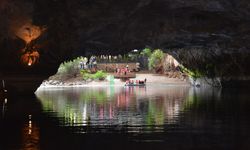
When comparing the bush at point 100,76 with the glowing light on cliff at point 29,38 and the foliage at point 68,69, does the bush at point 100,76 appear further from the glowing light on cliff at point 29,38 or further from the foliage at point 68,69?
the glowing light on cliff at point 29,38

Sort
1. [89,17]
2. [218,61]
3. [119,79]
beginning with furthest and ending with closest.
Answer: [119,79], [218,61], [89,17]

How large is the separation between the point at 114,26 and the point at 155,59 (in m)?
49.4

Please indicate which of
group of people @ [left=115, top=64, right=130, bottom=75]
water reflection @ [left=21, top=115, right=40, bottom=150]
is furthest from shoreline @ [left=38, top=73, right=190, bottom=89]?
water reflection @ [left=21, top=115, right=40, bottom=150]

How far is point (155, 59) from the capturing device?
76.8 meters

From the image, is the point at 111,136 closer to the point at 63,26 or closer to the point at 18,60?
the point at 63,26

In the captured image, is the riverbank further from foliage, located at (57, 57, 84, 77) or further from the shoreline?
foliage, located at (57, 57, 84, 77)

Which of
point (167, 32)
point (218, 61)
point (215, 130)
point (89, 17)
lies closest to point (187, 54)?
point (218, 61)

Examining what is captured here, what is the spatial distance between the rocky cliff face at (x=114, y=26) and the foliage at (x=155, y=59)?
3713 centimetres

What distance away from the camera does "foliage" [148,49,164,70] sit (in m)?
75.8

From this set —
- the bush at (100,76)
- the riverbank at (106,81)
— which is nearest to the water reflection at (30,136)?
the riverbank at (106,81)

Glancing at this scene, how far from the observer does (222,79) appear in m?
46.7

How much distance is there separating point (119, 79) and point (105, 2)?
47201 mm

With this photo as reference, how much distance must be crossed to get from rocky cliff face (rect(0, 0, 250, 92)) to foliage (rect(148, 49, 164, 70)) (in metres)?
37.1

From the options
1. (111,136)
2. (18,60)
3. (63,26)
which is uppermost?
(63,26)
